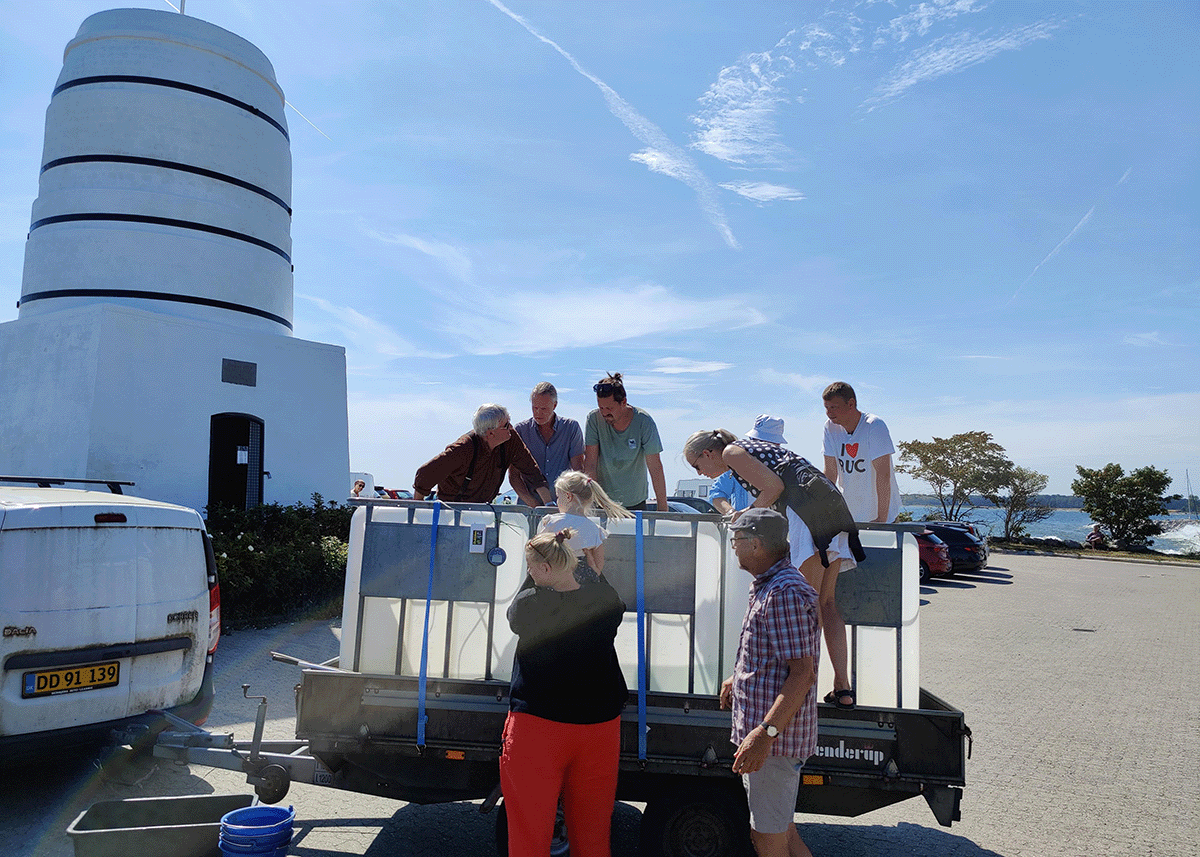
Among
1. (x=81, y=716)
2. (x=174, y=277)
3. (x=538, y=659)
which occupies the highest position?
(x=174, y=277)

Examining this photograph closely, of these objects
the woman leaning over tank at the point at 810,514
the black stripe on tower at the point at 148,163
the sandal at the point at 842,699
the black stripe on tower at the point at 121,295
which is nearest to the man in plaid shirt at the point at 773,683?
the woman leaning over tank at the point at 810,514

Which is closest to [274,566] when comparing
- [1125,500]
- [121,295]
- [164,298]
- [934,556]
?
[164,298]

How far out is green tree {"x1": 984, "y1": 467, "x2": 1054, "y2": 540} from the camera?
3969 cm

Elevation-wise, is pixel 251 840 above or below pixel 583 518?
below

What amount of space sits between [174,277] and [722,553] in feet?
51.1

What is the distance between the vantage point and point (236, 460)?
1559 centimetres

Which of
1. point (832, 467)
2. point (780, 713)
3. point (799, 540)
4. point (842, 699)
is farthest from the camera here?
point (832, 467)

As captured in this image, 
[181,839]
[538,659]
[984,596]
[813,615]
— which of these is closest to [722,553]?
[813,615]

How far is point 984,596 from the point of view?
16906mm

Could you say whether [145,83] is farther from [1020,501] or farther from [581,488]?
[1020,501]

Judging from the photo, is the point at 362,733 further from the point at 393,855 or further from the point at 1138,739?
the point at 1138,739

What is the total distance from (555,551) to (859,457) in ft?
8.71

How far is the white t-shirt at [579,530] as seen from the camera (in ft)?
10.9

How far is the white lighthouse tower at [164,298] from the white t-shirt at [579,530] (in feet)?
43.6
